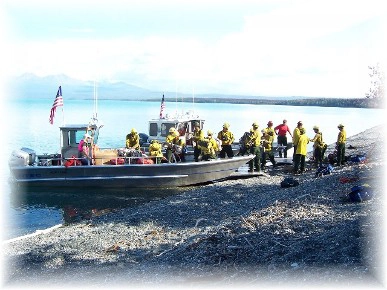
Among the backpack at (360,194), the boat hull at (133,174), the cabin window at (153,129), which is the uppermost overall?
the cabin window at (153,129)

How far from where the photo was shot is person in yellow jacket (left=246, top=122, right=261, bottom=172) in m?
16.5

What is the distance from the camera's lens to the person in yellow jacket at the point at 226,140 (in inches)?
651

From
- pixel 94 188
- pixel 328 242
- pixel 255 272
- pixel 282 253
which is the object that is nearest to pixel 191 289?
pixel 255 272

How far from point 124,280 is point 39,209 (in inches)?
351

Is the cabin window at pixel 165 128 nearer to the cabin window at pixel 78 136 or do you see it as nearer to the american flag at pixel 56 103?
the cabin window at pixel 78 136

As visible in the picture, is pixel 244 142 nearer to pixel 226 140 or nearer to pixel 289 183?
pixel 226 140

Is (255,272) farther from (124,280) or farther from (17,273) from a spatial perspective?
(17,273)

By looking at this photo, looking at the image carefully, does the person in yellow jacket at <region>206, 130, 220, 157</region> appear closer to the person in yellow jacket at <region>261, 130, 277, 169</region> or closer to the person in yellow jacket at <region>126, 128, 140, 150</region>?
the person in yellow jacket at <region>261, 130, 277, 169</region>

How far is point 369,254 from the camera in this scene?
6312mm

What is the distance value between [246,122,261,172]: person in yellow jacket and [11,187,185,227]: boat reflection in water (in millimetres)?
2796

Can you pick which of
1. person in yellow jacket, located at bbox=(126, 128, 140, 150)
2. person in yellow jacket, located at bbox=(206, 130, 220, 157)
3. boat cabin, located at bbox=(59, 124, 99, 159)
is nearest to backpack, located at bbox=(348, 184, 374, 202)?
person in yellow jacket, located at bbox=(206, 130, 220, 157)

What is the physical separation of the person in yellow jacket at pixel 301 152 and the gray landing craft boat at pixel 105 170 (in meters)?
1.70

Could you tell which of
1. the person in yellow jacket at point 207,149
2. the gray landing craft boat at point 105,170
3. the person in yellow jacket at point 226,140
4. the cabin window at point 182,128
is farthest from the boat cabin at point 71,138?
the person in yellow jacket at point 226,140

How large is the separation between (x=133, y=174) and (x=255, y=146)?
4601 mm
